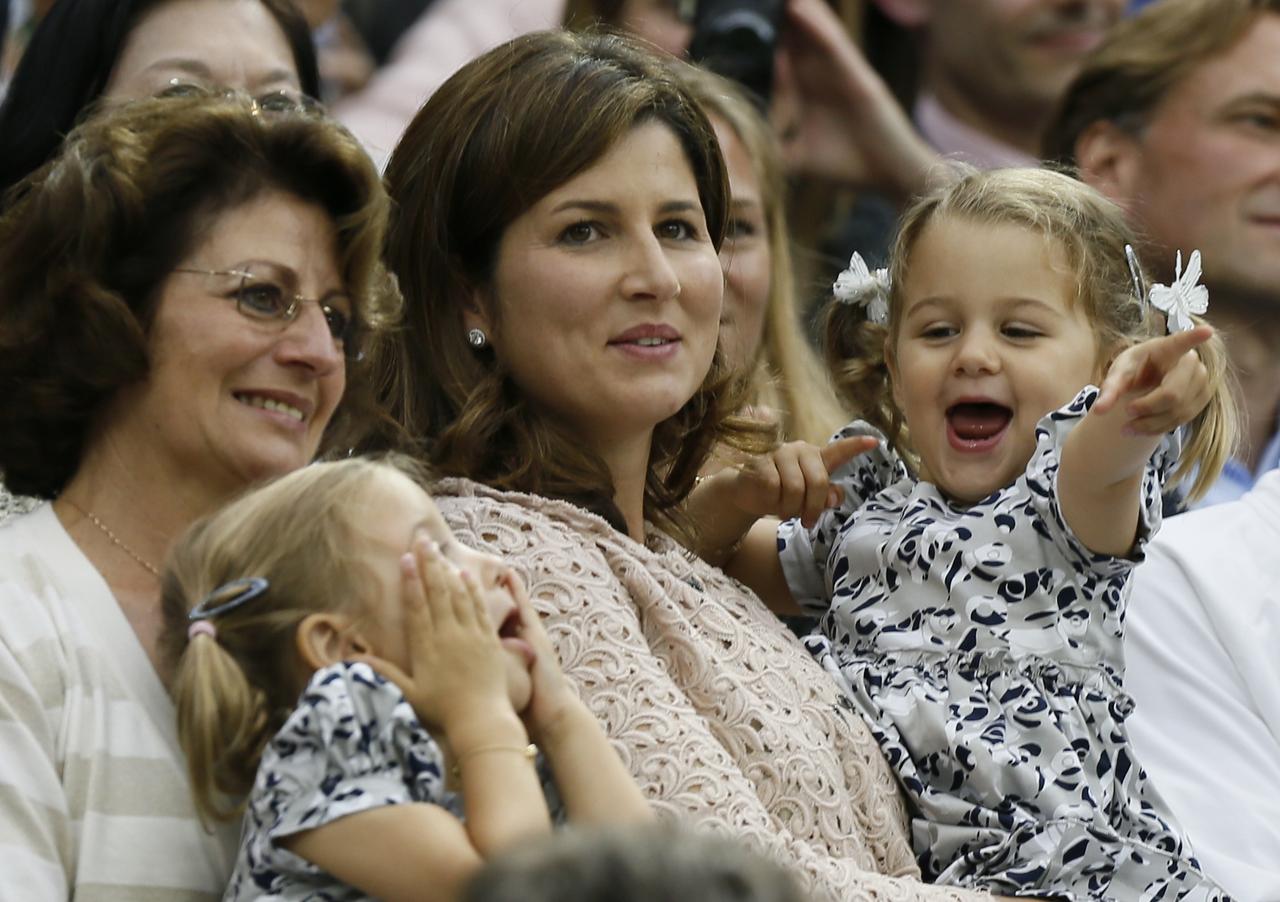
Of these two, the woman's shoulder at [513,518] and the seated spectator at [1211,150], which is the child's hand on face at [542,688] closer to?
the woman's shoulder at [513,518]

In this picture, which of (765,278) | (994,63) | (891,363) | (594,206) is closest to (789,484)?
(891,363)

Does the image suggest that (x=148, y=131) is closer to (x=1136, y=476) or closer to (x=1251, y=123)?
(x=1136, y=476)

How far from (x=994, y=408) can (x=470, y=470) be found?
75 cm

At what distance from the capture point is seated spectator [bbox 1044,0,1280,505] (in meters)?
4.59

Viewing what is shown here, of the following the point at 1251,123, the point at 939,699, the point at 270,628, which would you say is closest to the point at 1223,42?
Result: the point at 1251,123

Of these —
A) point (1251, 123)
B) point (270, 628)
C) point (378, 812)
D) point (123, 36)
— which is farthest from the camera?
point (1251, 123)

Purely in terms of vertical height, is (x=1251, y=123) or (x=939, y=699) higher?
(x=1251, y=123)

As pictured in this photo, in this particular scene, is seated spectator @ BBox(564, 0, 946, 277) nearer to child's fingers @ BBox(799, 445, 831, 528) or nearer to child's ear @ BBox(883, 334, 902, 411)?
child's ear @ BBox(883, 334, 902, 411)

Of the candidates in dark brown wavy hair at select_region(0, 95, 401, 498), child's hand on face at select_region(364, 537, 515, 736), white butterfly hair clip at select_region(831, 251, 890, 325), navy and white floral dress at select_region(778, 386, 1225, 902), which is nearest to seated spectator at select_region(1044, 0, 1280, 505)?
white butterfly hair clip at select_region(831, 251, 890, 325)

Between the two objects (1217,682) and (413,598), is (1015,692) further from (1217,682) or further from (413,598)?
(413,598)

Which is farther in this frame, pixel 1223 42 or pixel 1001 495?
pixel 1223 42

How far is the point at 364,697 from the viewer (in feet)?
6.98

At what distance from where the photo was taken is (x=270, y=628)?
7.34 ft

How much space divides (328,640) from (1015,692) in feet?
3.22
